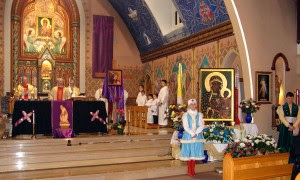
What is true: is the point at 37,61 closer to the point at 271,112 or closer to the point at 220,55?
the point at 220,55

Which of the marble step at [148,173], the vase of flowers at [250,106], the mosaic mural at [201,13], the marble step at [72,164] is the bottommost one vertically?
the marble step at [148,173]

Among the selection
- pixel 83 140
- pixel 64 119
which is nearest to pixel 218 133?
pixel 83 140

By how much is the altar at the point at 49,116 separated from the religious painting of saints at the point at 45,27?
8.29m

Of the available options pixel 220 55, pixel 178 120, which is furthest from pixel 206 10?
pixel 178 120

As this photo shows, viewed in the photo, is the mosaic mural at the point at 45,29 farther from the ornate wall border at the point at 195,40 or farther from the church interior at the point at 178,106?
the ornate wall border at the point at 195,40

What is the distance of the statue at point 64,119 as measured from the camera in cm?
1013

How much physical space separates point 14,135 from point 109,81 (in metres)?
3.30

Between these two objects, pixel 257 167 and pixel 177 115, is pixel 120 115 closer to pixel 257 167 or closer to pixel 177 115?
pixel 177 115

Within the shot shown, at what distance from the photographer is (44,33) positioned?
691 inches

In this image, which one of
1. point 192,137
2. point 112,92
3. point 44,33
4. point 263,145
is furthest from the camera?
point 44,33

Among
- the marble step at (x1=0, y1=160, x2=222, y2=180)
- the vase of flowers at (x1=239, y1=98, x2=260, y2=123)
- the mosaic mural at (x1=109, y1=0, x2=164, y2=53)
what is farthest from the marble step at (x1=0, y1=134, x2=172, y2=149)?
the mosaic mural at (x1=109, y1=0, x2=164, y2=53)

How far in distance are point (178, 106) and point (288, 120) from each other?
264 centimetres

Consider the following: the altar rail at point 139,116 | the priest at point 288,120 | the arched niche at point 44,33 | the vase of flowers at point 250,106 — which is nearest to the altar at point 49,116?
the altar rail at point 139,116

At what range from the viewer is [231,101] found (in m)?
9.12
